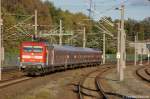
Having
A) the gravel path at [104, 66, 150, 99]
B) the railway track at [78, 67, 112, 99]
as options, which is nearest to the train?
the railway track at [78, 67, 112, 99]

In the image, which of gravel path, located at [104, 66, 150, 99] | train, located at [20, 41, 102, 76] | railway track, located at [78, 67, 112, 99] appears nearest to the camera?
railway track, located at [78, 67, 112, 99]

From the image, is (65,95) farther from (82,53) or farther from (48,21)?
(48,21)

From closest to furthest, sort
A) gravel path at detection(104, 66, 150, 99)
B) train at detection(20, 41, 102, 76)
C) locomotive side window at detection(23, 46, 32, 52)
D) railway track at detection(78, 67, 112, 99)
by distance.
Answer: railway track at detection(78, 67, 112, 99) → gravel path at detection(104, 66, 150, 99) → train at detection(20, 41, 102, 76) → locomotive side window at detection(23, 46, 32, 52)

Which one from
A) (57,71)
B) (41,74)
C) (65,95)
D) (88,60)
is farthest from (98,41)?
(65,95)

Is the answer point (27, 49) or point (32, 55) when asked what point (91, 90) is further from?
point (27, 49)

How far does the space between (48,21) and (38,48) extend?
76514 mm

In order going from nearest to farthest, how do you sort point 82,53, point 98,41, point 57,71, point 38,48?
point 38,48
point 57,71
point 82,53
point 98,41

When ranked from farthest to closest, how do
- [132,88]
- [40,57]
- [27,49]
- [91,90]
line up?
1. [27,49]
2. [40,57]
3. [132,88]
4. [91,90]

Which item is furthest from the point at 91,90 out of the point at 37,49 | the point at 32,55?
the point at 37,49

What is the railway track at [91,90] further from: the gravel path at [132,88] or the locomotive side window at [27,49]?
the locomotive side window at [27,49]

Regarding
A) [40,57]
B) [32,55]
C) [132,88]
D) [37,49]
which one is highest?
[37,49]

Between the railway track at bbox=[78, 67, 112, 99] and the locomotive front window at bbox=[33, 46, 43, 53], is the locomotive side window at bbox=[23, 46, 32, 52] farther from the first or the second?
the railway track at bbox=[78, 67, 112, 99]

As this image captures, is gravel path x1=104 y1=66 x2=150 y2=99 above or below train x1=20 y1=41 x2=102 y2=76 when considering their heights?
below

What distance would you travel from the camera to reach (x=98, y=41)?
421ft
